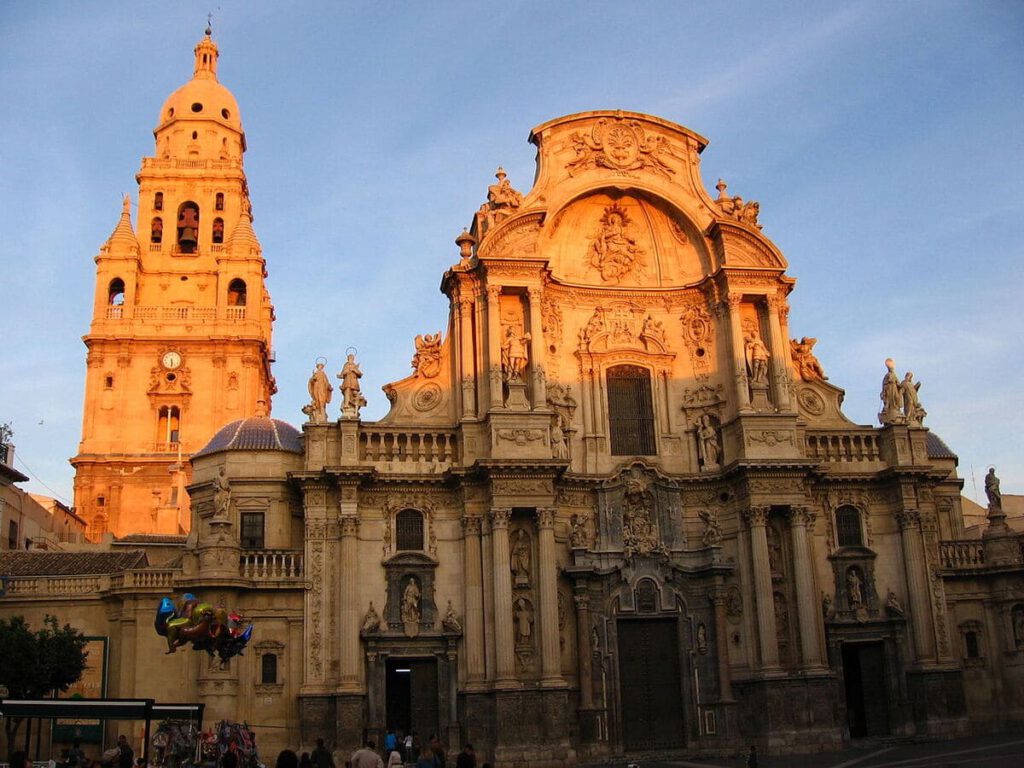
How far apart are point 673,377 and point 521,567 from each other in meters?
8.30

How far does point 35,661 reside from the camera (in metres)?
27.1

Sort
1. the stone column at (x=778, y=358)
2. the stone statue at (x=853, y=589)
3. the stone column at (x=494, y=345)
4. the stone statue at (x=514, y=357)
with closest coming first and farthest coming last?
the stone column at (x=494, y=345) < the stone statue at (x=514, y=357) < the stone statue at (x=853, y=589) < the stone column at (x=778, y=358)

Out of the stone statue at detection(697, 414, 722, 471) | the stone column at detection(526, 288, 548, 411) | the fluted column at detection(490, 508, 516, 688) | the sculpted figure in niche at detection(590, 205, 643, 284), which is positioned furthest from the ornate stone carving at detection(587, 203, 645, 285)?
the fluted column at detection(490, 508, 516, 688)

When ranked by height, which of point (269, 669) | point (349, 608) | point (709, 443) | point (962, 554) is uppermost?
point (709, 443)

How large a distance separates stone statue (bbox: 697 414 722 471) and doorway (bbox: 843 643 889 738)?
6.77 metres

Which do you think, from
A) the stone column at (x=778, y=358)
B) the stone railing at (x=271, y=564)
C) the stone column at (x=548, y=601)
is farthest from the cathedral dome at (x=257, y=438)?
the stone column at (x=778, y=358)

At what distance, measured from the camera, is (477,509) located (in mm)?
32781

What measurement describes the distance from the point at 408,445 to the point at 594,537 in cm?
628

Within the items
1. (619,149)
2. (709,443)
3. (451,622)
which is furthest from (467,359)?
(619,149)

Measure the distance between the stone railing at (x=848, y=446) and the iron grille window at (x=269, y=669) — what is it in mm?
17637

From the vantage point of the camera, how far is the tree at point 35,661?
26.9m

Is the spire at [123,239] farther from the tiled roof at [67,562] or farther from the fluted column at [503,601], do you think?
the fluted column at [503,601]

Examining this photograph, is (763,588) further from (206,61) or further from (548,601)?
(206,61)

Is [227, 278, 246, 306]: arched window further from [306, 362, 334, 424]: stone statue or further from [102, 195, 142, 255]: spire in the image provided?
[306, 362, 334, 424]: stone statue
